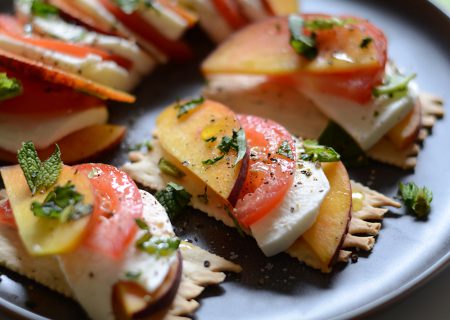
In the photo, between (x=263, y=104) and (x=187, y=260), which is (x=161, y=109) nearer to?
(x=263, y=104)

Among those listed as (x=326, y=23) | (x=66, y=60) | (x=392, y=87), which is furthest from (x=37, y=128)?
(x=392, y=87)

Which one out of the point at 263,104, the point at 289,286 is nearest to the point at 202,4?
the point at 263,104

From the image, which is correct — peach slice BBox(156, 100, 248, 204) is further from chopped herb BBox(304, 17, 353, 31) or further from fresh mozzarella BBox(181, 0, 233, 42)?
fresh mozzarella BBox(181, 0, 233, 42)

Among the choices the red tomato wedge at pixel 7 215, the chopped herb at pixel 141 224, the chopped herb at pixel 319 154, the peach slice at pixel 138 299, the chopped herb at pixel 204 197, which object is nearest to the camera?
the peach slice at pixel 138 299

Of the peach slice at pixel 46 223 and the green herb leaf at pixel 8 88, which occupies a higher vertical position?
the peach slice at pixel 46 223

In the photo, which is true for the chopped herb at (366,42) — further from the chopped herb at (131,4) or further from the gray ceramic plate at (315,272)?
the chopped herb at (131,4)

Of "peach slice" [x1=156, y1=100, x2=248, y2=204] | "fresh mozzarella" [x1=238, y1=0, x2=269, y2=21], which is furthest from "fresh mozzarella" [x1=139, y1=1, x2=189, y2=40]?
"peach slice" [x1=156, y1=100, x2=248, y2=204]

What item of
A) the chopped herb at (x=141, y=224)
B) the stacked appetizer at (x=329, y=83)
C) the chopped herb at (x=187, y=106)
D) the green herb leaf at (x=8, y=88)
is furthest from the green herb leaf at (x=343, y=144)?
the green herb leaf at (x=8, y=88)
